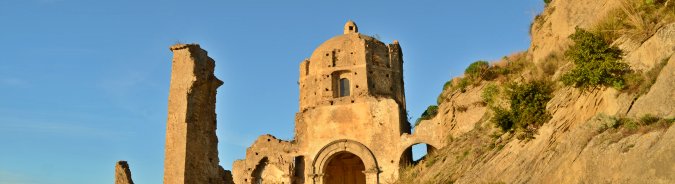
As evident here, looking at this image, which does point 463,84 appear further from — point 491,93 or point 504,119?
point 504,119

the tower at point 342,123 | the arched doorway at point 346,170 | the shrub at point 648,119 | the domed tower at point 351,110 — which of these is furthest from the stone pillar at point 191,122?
the arched doorway at point 346,170

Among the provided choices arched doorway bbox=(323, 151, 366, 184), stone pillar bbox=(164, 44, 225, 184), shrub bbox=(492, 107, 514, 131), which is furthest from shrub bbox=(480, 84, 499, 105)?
arched doorway bbox=(323, 151, 366, 184)

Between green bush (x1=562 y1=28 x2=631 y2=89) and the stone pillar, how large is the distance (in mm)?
7425

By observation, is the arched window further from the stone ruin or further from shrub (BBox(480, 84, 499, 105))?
shrub (BBox(480, 84, 499, 105))

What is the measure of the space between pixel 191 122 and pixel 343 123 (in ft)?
51.9

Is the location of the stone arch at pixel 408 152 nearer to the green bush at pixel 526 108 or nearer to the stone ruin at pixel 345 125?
the stone ruin at pixel 345 125

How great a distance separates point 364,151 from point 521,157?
15.9 meters

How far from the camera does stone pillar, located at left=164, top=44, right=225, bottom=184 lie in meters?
13.8

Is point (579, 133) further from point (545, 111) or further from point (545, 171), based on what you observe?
point (545, 111)

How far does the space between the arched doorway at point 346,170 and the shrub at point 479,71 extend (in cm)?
809

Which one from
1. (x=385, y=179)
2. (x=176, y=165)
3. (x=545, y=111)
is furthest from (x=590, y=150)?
(x=385, y=179)

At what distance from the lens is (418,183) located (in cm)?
2125

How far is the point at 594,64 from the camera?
1155 centimetres

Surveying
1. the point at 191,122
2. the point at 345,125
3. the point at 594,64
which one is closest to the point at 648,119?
the point at 594,64
